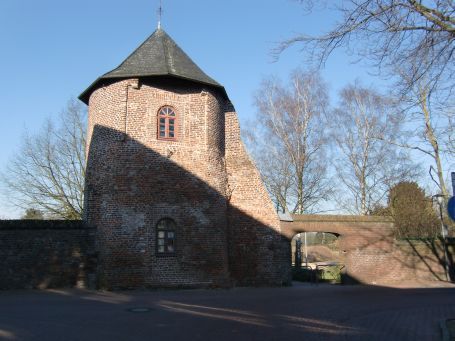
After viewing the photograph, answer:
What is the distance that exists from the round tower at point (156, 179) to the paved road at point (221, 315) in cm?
114

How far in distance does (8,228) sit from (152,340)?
392 inches

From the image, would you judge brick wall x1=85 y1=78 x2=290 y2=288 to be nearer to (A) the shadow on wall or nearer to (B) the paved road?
(A) the shadow on wall

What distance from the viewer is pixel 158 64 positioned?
16.9 m

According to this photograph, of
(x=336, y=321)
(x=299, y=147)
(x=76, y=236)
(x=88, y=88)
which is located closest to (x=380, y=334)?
(x=336, y=321)

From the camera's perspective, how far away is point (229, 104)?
1895cm

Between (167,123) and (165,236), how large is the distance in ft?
13.9

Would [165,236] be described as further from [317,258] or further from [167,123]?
[317,258]

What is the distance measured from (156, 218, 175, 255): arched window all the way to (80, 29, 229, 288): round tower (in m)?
0.04

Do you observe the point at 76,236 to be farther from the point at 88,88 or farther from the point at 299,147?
the point at 299,147

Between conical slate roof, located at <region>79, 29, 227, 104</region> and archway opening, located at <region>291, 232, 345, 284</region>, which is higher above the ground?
conical slate roof, located at <region>79, 29, 227, 104</region>

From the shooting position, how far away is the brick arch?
62.6ft

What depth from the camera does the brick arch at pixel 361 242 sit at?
1908 cm

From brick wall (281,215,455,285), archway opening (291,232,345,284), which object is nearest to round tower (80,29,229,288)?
brick wall (281,215,455,285)

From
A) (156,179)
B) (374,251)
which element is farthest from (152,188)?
(374,251)
